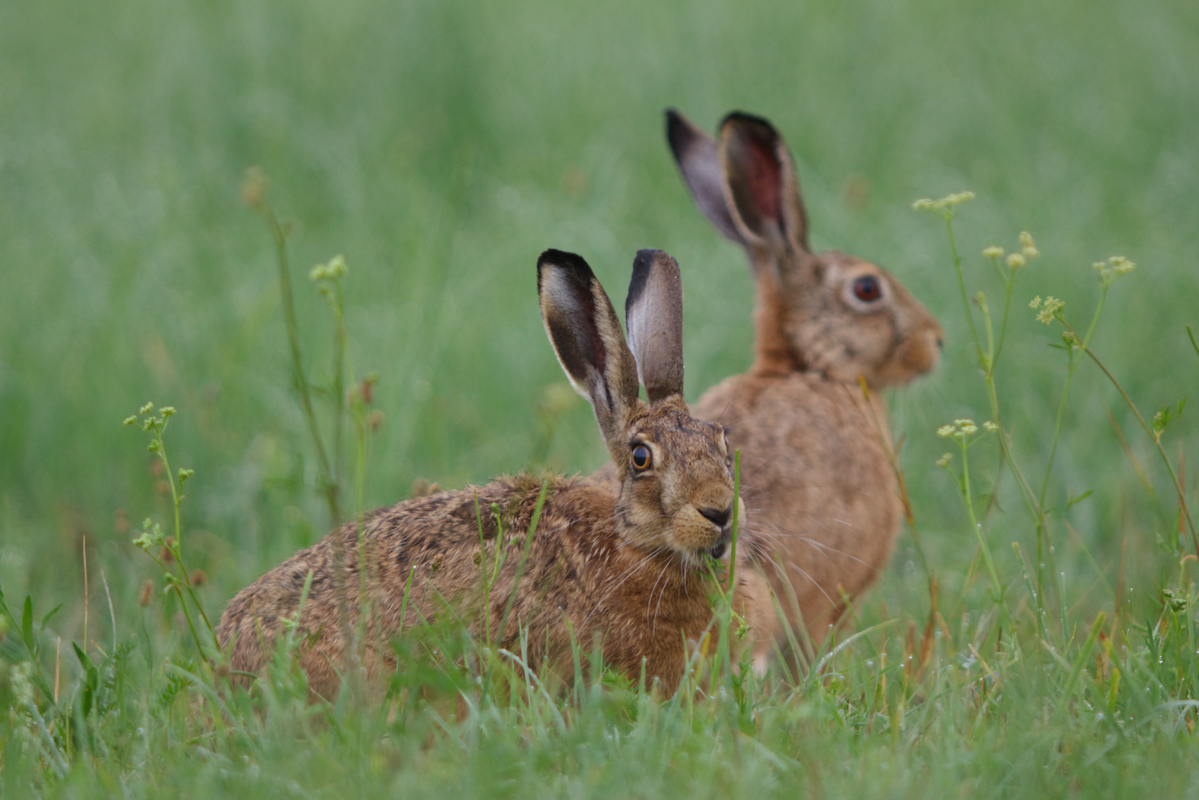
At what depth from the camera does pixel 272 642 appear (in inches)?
131

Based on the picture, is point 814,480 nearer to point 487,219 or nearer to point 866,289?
point 866,289

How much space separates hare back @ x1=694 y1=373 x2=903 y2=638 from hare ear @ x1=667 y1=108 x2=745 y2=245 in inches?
39.4

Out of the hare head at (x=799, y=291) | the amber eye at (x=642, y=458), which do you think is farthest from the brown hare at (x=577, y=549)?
the hare head at (x=799, y=291)

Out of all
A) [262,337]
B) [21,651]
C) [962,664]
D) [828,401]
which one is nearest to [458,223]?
[262,337]

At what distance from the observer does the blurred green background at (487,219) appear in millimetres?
5242

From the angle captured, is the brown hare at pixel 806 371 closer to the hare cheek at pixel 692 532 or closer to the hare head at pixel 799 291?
the hare head at pixel 799 291

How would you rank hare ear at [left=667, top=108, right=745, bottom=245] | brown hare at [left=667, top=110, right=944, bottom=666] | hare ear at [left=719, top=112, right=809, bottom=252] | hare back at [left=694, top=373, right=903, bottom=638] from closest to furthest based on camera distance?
hare back at [left=694, top=373, right=903, bottom=638], brown hare at [left=667, top=110, right=944, bottom=666], hare ear at [left=719, top=112, right=809, bottom=252], hare ear at [left=667, top=108, right=745, bottom=245]

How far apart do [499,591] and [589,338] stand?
833 mm

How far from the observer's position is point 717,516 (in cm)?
336

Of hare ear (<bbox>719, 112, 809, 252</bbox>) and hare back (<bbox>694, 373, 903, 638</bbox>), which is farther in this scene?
hare ear (<bbox>719, 112, 809, 252</bbox>)

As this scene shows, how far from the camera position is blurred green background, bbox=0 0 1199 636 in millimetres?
5242

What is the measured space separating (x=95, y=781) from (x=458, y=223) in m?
5.23

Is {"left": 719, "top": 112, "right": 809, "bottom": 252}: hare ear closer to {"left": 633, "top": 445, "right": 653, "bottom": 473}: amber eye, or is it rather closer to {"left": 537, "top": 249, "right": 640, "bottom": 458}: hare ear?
{"left": 537, "top": 249, "right": 640, "bottom": 458}: hare ear

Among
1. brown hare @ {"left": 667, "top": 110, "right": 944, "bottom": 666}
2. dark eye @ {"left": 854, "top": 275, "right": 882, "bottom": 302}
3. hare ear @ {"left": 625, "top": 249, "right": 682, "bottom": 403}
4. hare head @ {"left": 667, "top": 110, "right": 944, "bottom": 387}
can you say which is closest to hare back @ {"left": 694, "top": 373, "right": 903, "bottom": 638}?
brown hare @ {"left": 667, "top": 110, "right": 944, "bottom": 666}
